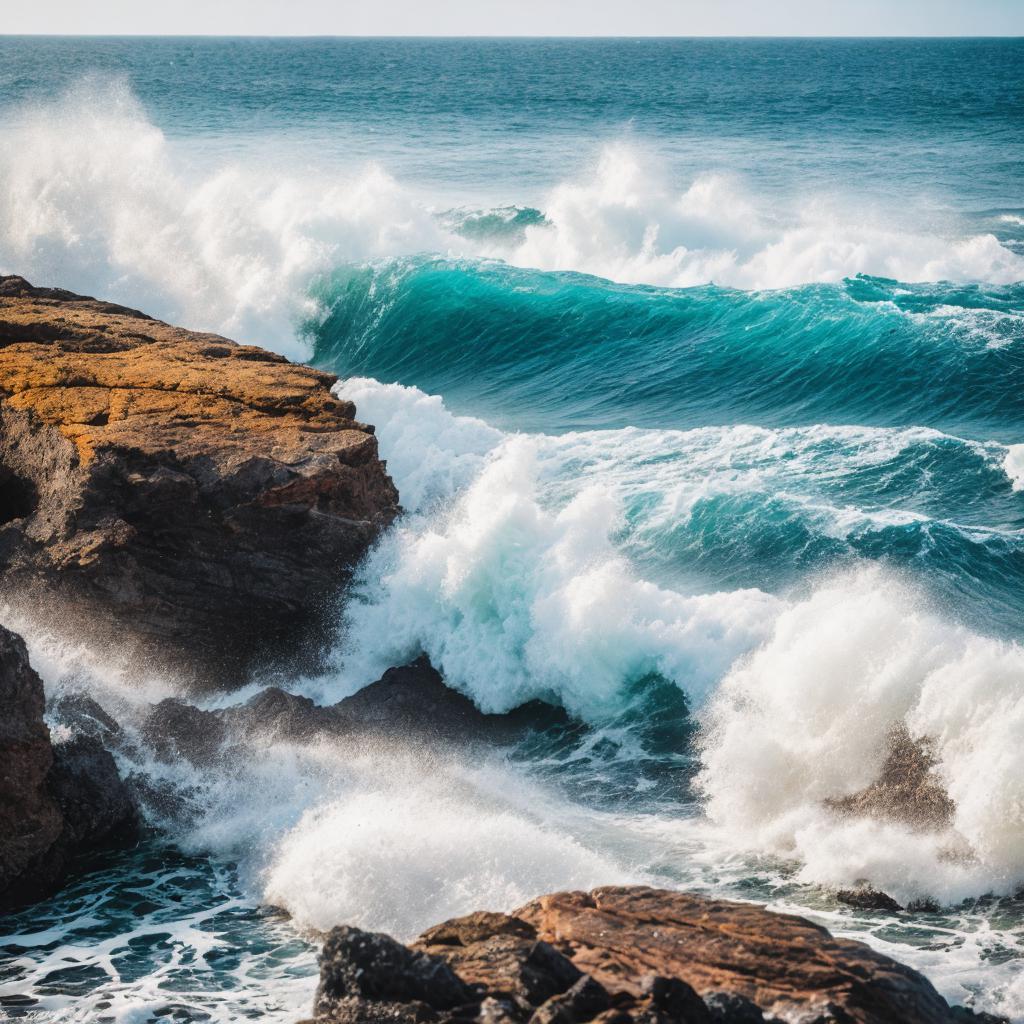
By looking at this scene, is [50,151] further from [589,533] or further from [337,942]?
[337,942]

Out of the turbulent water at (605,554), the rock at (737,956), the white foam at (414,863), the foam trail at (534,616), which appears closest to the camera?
the rock at (737,956)

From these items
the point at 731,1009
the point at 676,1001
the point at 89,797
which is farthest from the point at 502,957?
the point at 89,797

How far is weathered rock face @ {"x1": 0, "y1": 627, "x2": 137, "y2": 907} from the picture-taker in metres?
9.03

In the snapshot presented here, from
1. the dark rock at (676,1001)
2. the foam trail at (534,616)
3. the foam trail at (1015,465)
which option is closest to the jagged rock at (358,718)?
the foam trail at (534,616)

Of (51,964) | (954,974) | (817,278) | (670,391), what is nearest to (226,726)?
(51,964)

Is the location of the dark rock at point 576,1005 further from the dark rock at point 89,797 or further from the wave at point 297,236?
the wave at point 297,236

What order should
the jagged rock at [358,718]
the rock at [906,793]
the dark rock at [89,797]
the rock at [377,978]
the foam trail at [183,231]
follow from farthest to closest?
1. the foam trail at [183,231]
2. the jagged rock at [358,718]
3. the dark rock at [89,797]
4. the rock at [906,793]
5. the rock at [377,978]

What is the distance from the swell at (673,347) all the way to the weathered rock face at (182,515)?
716 cm

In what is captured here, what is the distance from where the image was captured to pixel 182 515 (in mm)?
11742

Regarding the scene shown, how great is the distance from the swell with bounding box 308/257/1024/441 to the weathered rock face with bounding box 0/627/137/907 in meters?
10.7

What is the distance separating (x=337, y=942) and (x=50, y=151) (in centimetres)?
2731

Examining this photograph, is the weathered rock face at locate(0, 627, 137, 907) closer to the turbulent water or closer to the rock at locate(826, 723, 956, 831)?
the turbulent water

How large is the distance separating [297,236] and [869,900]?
20.7 meters

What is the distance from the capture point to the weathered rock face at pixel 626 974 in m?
5.62
